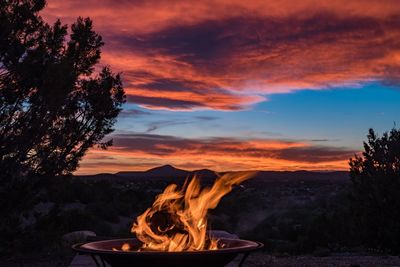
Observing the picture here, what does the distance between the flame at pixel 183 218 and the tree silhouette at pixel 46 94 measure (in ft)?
15.9

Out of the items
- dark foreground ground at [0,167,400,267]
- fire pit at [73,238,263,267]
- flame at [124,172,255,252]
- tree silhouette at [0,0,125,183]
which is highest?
tree silhouette at [0,0,125,183]

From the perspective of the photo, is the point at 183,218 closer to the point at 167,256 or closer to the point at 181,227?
the point at 181,227

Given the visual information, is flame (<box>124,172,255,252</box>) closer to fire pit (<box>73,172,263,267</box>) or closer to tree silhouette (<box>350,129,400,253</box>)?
fire pit (<box>73,172,263,267</box>)

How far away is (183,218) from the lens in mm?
5566

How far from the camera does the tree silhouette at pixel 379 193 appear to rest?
1378cm

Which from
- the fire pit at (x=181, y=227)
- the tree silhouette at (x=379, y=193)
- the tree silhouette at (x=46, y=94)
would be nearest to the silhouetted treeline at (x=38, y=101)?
the tree silhouette at (x=46, y=94)

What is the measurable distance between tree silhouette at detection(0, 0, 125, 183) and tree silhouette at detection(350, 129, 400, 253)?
715cm

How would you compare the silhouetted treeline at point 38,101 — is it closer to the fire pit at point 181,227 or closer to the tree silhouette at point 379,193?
the fire pit at point 181,227

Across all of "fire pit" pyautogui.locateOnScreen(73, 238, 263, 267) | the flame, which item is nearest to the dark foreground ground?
the flame

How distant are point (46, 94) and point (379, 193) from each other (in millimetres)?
8873

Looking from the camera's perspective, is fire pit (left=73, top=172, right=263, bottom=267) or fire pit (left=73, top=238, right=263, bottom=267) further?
fire pit (left=73, top=172, right=263, bottom=267)

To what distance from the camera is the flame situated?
18.2 feet

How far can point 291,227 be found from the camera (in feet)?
65.2

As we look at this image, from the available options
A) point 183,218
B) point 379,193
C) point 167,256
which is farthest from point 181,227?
point 379,193
